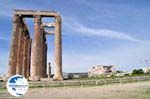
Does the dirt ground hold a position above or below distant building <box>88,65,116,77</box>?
below

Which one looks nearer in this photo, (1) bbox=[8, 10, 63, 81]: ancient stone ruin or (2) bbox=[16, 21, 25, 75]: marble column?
(1) bbox=[8, 10, 63, 81]: ancient stone ruin

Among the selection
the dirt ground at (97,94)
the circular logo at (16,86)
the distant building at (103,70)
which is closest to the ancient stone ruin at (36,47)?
the dirt ground at (97,94)

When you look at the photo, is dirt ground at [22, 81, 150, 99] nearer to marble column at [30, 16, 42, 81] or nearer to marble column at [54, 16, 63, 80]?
marble column at [30, 16, 42, 81]

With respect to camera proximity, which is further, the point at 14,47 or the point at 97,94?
the point at 14,47

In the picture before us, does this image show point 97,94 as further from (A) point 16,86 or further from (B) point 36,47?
(B) point 36,47

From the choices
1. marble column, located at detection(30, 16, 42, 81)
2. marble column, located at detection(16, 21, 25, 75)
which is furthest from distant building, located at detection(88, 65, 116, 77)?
marble column, located at detection(30, 16, 42, 81)

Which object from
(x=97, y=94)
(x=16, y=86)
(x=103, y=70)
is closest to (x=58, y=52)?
(x=97, y=94)

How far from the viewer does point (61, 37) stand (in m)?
66.5

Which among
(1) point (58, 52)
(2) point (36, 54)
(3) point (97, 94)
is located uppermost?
(1) point (58, 52)

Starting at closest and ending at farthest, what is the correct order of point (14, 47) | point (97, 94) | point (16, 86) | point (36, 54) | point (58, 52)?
point (16, 86) < point (97, 94) < point (14, 47) < point (36, 54) < point (58, 52)

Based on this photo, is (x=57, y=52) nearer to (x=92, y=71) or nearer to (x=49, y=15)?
(x=49, y=15)

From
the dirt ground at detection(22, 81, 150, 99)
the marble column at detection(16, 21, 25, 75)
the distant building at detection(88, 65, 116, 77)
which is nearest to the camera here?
the dirt ground at detection(22, 81, 150, 99)

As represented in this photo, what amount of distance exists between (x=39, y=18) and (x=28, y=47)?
802 inches

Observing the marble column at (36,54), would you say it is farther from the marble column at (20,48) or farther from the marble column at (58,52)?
the marble column at (20,48)
